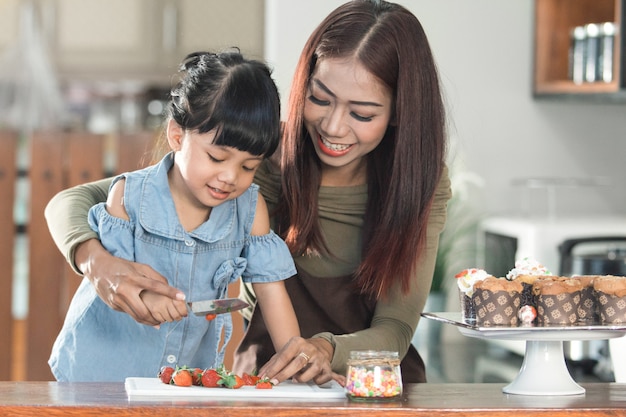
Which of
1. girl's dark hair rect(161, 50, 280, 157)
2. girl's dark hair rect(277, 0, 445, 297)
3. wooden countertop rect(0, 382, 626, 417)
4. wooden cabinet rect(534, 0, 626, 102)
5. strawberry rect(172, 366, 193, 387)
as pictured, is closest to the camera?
wooden countertop rect(0, 382, 626, 417)

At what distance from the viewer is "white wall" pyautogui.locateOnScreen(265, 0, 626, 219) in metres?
4.78

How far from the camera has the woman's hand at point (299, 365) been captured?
63.3 inches

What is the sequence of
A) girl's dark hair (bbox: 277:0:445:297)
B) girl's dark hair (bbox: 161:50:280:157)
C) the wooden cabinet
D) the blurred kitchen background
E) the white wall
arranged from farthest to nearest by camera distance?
the white wall, the wooden cabinet, the blurred kitchen background, girl's dark hair (bbox: 277:0:445:297), girl's dark hair (bbox: 161:50:280:157)

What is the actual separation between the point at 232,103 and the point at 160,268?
337 millimetres

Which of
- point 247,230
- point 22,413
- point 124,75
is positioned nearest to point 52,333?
point 124,75

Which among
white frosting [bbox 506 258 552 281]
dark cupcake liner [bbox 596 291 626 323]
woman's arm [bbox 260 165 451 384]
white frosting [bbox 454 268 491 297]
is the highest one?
white frosting [bbox 506 258 552 281]

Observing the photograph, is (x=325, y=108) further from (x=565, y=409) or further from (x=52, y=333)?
(x=52, y=333)

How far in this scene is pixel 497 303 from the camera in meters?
1.60

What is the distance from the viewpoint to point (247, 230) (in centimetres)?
193

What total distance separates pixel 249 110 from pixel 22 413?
0.65 metres

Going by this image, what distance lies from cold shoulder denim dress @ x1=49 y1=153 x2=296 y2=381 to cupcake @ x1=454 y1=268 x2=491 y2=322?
36 cm

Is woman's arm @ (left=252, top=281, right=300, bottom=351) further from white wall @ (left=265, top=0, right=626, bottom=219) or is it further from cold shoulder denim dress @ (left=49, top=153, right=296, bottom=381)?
white wall @ (left=265, top=0, right=626, bottom=219)

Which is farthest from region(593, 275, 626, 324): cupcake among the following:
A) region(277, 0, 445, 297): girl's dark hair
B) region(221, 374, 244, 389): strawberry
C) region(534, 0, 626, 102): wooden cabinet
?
region(534, 0, 626, 102): wooden cabinet

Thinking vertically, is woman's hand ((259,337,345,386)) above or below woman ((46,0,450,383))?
below
